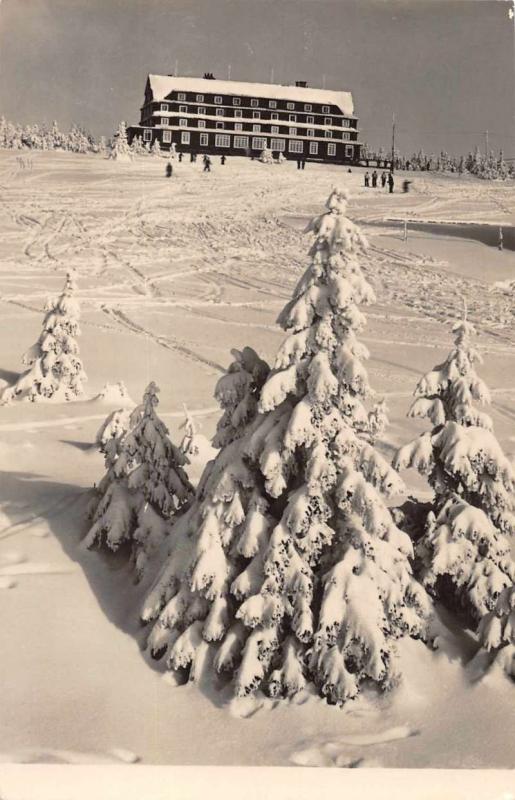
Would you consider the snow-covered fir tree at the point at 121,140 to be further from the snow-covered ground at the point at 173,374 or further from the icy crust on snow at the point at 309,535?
the icy crust on snow at the point at 309,535

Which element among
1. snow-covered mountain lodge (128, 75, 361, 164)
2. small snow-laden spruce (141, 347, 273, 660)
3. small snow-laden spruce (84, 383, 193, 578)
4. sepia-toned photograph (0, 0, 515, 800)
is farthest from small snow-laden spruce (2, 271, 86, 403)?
small snow-laden spruce (141, 347, 273, 660)

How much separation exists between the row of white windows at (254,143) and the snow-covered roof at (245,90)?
2.57m

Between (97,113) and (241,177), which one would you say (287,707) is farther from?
(241,177)

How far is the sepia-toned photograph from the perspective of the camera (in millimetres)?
7992

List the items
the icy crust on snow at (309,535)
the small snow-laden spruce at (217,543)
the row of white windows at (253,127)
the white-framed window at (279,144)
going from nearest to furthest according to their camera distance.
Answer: the icy crust on snow at (309,535), the small snow-laden spruce at (217,543), the row of white windows at (253,127), the white-framed window at (279,144)

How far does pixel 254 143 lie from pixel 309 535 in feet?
45.8

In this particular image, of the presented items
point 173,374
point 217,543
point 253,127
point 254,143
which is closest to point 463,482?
point 217,543

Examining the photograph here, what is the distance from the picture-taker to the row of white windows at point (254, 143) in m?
19.7

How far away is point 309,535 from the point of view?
8445mm

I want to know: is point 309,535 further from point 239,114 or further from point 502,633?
point 239,114

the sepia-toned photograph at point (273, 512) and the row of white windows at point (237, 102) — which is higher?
the row of white windows at point (237, 102)

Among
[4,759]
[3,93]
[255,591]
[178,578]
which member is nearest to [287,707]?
[255,591]

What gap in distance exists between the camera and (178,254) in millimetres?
32312

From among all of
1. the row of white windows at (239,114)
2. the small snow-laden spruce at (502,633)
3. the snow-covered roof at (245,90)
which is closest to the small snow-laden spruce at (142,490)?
the small snow-laden spruce at (502,633)
